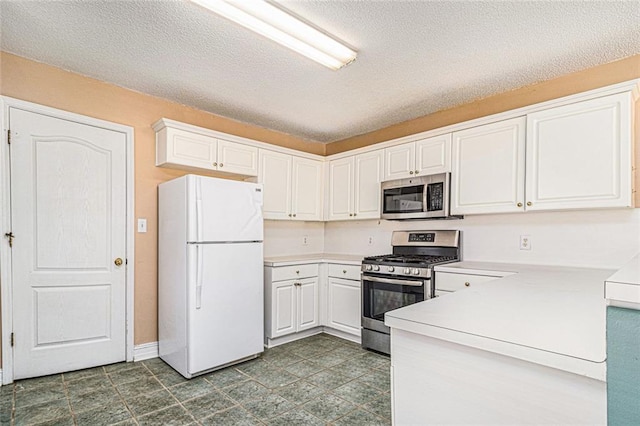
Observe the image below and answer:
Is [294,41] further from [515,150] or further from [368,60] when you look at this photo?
[515,150]

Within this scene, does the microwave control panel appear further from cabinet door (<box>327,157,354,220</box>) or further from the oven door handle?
cabinet door (<box>327,157,354,220</box>)

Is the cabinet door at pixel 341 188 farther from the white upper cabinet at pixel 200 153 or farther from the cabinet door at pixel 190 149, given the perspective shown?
the cabinet door at pixel 190 149

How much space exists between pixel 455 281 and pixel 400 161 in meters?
1.36

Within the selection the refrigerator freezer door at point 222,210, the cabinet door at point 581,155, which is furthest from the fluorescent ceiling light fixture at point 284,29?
the cabinet door at point 581,155

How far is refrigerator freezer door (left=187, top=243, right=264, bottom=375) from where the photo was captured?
2.64 metres

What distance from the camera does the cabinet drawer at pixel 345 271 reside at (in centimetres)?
348

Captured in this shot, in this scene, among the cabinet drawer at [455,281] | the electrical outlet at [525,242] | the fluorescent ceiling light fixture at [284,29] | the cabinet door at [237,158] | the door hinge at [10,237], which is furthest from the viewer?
the cabinet door at [237,158]

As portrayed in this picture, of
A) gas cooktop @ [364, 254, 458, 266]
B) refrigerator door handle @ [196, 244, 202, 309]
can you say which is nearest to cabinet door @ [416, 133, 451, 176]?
gas cooktop @ [364, 254, 458, 266]

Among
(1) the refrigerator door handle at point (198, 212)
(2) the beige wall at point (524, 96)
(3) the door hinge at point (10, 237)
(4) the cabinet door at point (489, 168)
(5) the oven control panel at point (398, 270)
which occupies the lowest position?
(5) the oven control panel at point (398, 270)

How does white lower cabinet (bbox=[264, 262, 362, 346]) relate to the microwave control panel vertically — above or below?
below

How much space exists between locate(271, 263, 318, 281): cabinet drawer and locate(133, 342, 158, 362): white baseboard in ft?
4.08

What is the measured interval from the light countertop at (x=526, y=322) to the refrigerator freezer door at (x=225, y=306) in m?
1.96

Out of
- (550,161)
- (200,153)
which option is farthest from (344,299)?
(550,161)

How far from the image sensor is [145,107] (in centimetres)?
312
